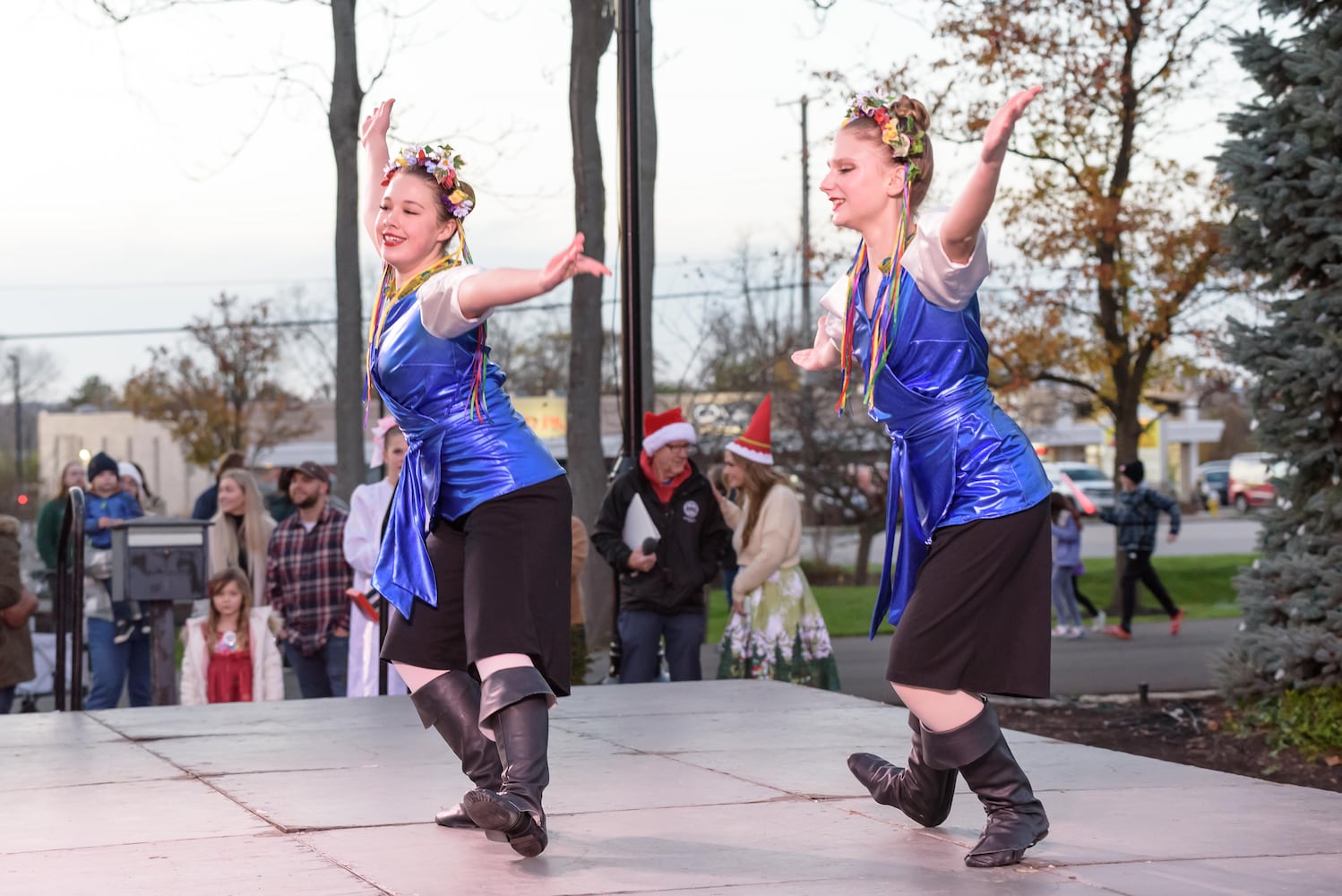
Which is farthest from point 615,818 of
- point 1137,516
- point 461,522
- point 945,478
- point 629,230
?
point 1137,516

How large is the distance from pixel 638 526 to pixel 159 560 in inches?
94.5

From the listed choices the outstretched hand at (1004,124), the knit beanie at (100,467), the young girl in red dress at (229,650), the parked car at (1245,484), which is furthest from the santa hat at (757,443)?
the parked car at (1245,484)

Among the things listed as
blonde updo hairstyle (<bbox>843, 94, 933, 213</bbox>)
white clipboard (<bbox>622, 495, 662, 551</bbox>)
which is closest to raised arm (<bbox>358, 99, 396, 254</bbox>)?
blonde updo hairstyle (<bbox>843, 94, 933, 213</bbox>)

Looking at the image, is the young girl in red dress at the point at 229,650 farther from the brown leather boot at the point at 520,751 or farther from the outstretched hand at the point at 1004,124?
the outstretched hand at the point at 1004,124

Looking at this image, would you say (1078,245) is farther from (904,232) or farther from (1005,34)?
(904,232)

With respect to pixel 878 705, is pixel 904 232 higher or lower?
higher

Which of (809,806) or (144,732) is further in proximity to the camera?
(144,732)

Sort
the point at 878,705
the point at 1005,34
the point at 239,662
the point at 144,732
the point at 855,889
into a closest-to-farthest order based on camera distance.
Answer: the point at 855,889, the point at 144,732, the point at 878,705, the point at 239,662, the point at 1005,34

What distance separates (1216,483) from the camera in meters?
60.6

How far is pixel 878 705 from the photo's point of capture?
Result: 24.0 ft

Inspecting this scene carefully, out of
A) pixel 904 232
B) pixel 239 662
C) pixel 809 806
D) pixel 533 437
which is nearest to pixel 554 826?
pixel 809 806

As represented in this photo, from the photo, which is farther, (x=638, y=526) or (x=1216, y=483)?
(x=1216, y=483)

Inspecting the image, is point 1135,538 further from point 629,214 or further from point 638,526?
point 638,526

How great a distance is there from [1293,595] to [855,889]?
4.36 metres
